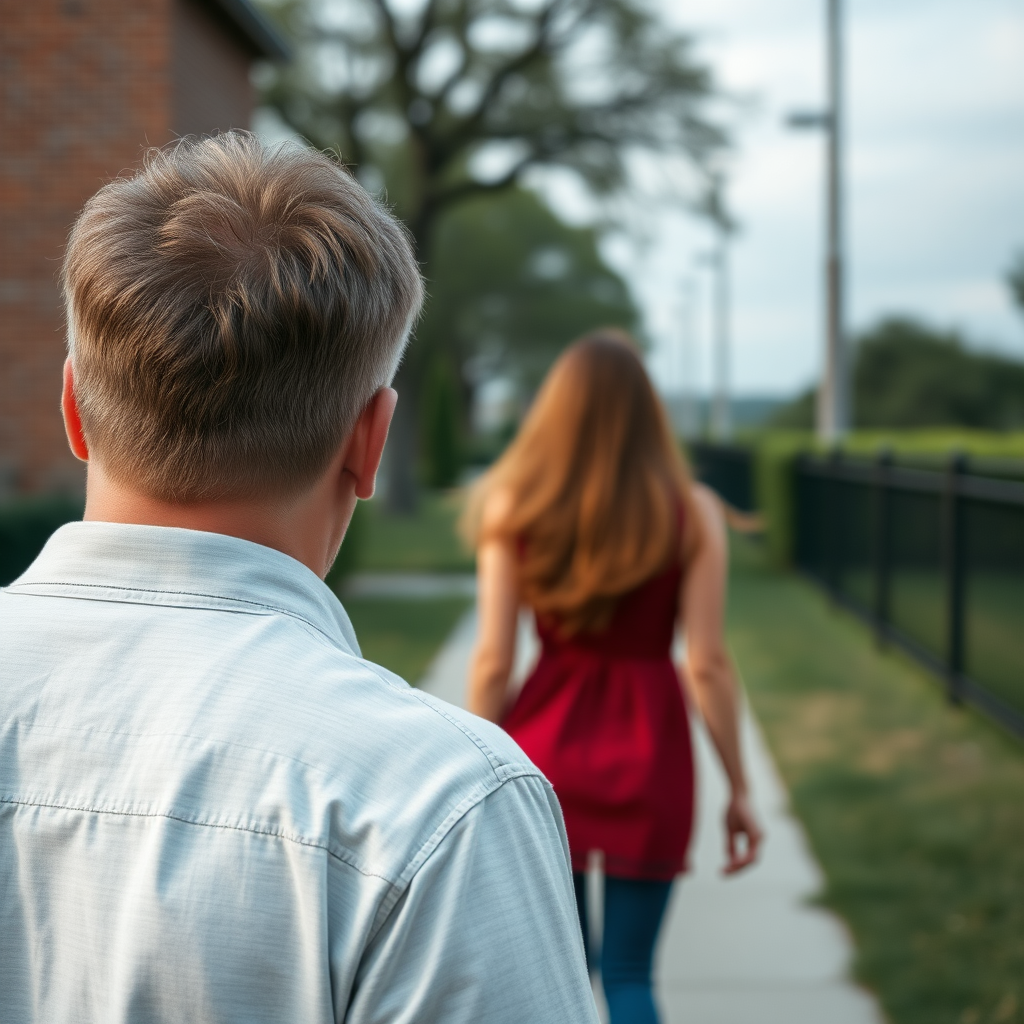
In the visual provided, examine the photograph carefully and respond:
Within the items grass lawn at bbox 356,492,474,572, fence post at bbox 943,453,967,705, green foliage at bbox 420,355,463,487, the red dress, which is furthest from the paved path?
green foliage at bbox 420,355,463,487

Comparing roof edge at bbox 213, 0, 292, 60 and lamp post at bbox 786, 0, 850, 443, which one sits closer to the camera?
roof edge at bbox 213, 0, 292, 60

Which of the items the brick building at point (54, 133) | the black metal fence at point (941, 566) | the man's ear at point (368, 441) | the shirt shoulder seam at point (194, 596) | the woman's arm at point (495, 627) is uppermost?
the brick building at point (54, 133)

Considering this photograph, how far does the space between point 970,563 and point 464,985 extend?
23.6 feet

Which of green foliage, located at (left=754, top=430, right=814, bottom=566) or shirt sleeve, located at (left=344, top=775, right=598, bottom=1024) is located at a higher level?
shirt sleeve, located at (left=344, top=775, right=598, bottom=1024)

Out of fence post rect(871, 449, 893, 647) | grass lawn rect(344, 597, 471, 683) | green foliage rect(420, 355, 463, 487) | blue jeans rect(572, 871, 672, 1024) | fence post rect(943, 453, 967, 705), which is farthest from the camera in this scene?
green foliage rect(420, 355, 463, 487)

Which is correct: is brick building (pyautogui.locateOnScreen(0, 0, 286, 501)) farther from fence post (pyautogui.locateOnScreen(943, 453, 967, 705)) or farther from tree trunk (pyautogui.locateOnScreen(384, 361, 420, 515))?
tree trunk (pyautogui.locateOnScreen(384, 361, 420, 515))

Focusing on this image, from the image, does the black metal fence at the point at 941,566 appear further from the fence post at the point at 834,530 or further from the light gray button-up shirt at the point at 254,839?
the light gray button-up shirt at the point at 254,839

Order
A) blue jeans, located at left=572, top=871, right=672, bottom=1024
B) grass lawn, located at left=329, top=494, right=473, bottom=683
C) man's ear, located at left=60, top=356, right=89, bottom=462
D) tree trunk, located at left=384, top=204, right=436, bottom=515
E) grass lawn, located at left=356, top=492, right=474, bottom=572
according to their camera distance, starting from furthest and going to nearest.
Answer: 1. tree trunk, located at left=384, top=204, right=436, bottom=515
2. grass lawn, located at left=356, top=492, right=474, bottom=572
3. grass lawn, located at left=329, top=494, right=473, bottom=683
4. blue jeans, located at left=572, top=871, right=672, bottom=1024
5. man's ear, located at left=60, top=356, right=89, bottom=462

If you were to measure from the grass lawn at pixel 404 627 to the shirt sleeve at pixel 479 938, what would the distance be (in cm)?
690

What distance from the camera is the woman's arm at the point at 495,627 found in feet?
9.34

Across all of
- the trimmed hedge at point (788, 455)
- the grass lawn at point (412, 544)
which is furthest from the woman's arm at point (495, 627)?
the trimmed hedge at point (788, 455)

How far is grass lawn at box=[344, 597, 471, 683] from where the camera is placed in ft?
29.1

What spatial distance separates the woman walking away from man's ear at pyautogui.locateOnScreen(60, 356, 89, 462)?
5.37ft

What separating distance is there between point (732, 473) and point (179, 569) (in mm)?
19980
